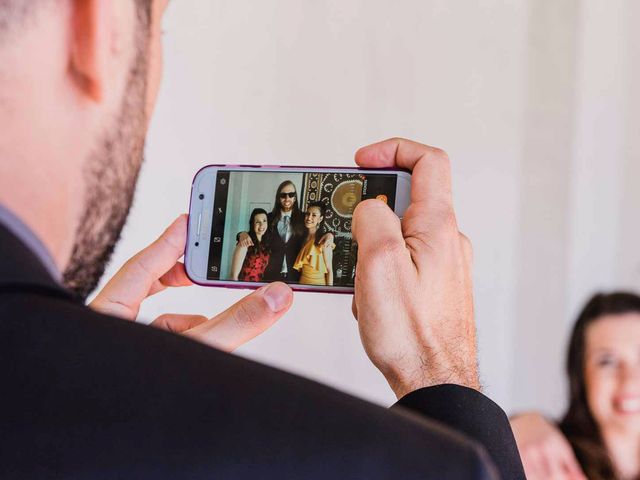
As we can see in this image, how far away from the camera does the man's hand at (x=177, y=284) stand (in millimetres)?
649

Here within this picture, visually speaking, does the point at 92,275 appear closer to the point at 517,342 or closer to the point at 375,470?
the point at 375,470

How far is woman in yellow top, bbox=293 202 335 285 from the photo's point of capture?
2.36ft

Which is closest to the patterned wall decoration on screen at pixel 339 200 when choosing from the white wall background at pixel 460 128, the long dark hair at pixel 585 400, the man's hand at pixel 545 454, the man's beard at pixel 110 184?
the man's beard at pixel 110 184

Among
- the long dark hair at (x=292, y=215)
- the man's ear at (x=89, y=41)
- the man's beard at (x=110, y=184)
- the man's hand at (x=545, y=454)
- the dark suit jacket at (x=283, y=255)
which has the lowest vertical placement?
the man's hand at (x=545, y=454)

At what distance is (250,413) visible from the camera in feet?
0.77

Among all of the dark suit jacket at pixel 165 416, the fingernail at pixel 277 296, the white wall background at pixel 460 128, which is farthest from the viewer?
the white wall background at pixel 460 128

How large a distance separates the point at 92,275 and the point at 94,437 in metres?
0.12

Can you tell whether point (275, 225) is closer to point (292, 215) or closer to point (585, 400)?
point (292, 215)

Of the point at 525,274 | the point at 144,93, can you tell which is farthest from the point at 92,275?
the point at 525,274

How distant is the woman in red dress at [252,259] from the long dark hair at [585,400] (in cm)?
105

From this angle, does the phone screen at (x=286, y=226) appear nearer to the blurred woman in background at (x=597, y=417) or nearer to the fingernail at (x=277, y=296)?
the fingernail at (x=277, y=296)

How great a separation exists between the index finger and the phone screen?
21 mm

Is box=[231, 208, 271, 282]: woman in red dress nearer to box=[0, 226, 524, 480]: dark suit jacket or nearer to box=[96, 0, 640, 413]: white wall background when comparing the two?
box=[0, 226, 524, 480]: dark suit jacket

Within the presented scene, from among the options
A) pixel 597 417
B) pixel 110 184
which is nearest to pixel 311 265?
pixel 110 184
